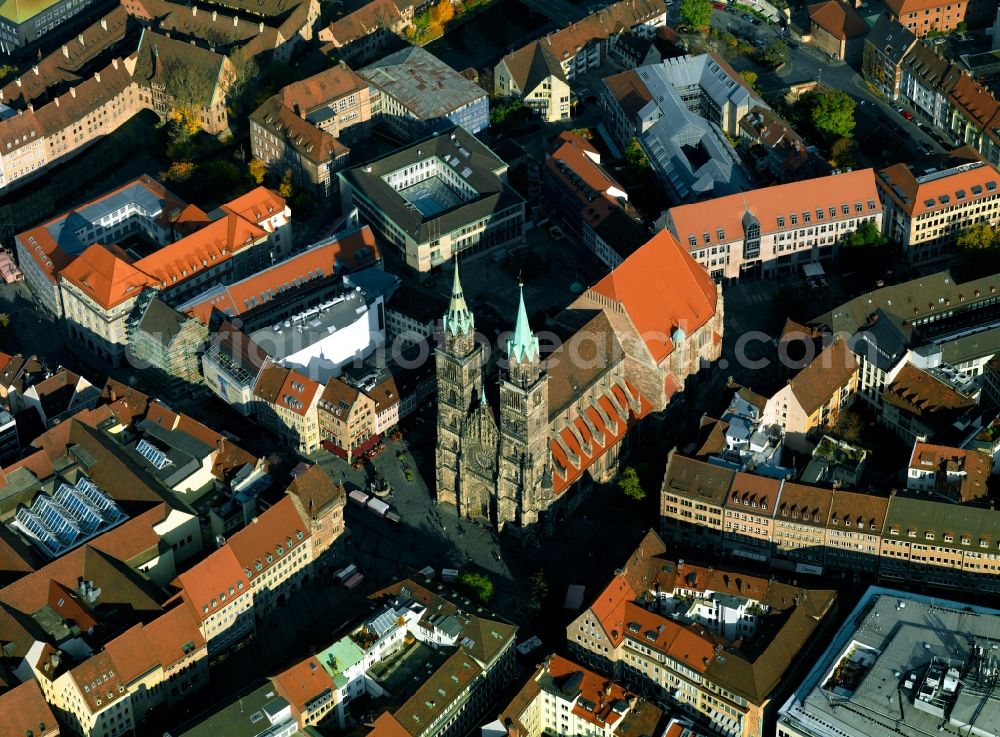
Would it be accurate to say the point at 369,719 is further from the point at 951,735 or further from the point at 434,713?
the point at 951,735

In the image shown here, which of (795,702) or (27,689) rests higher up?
(27,689)

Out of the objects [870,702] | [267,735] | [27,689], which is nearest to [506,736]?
[267,735]

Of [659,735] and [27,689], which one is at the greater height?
[27,689]

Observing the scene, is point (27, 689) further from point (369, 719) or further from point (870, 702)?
point (870, 702)

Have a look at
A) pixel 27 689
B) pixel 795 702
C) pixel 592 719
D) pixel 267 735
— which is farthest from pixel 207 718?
pixel 795 702

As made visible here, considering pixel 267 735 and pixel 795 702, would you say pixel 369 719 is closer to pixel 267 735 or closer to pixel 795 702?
pixel 267 735

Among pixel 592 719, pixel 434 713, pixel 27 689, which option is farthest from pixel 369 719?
pixel 27 689

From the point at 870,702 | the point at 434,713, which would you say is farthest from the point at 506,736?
the point at 870,702
